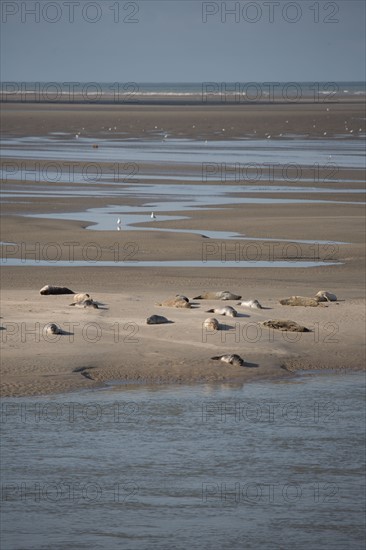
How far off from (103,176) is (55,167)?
2939mm

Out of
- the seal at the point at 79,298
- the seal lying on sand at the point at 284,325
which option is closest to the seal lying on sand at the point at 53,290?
the seal at the point at 79,298

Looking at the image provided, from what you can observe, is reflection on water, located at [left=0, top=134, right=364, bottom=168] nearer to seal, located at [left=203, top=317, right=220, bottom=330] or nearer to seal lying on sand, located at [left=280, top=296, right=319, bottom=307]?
seal lying on sand, located at [left=280, top=296, right=319, bottom=307]

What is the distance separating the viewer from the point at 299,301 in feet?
47.8

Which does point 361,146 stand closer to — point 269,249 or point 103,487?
point 269,249

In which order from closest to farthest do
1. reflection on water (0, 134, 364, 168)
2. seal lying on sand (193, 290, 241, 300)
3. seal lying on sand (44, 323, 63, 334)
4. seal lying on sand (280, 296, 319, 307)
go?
seal lying on sand (44, 323, 63, 334) → seal lying on sand (280, 296, 319, 307) → seal lying on sand (193, 290, 241, 300) → reflection on water (0, 134, 364, 168)

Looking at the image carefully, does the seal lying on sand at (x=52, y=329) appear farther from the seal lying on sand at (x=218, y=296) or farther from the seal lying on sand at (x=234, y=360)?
the seal lying on sand at (x=218, y=296)

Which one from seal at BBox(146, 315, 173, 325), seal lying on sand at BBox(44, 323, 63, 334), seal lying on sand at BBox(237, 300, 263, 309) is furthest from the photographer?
→ seal lying on sand at BBox(237, 300, 263, 309)

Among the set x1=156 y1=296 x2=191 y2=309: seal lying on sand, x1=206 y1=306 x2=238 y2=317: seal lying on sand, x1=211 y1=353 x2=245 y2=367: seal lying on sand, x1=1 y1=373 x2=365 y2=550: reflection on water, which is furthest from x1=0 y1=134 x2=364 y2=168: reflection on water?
x1=1 y1=373 x2=365 y2=550: reflection on water

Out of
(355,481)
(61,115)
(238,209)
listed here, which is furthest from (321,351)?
(61,115)

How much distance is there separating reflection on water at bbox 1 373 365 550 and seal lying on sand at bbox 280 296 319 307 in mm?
3215

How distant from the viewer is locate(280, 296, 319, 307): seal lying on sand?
1455cm

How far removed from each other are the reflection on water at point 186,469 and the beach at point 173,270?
0.86 m

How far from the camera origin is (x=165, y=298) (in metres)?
15.1

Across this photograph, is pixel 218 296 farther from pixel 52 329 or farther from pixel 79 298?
pixel 52 329
